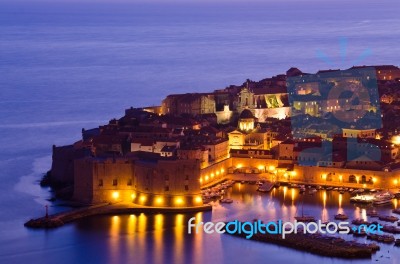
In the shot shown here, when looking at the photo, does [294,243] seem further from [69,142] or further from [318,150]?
[69,142]

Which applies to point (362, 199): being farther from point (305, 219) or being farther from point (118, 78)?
point (118, 78)

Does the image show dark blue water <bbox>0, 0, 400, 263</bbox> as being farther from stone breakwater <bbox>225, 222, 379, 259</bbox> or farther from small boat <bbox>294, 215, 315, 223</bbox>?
small boat <bbox>294, 215, 315, 223</bbox>

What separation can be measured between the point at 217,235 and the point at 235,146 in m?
4.47

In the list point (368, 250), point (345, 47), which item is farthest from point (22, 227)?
point (345, 47)

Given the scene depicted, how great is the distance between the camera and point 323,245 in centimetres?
1092

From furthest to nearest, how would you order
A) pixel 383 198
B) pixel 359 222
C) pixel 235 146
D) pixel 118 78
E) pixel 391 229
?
pixel 118 78, pixel 235 146, pixel 383 198, pixel 359 222, pixel 391 229

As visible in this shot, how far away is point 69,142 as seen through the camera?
1816cm

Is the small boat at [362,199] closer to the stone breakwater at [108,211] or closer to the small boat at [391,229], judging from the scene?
the small boat at [391,229]

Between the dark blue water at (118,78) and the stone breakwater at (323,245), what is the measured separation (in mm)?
133

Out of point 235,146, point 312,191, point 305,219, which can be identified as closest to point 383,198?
point 312,191

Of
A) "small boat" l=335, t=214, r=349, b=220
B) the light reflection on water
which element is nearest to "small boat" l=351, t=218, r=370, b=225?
"small boat" l=335, t=214, r=349, b=220

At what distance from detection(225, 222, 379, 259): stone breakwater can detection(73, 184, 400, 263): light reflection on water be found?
9cm

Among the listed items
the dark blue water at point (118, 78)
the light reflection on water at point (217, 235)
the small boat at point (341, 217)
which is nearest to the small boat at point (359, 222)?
the small boat at point (341, 217)

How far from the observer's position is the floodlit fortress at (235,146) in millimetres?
13133
